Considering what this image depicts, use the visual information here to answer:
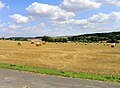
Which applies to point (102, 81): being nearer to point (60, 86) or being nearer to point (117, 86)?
point (117, 86)

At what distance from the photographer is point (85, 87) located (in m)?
13.3

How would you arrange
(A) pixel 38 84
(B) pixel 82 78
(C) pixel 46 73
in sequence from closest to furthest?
(A) pixel 38 84 < (B) pixel 82 78 < (C) pixel 46 73

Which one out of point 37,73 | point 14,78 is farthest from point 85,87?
point 37,73

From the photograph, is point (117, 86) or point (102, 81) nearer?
point (117, 86)

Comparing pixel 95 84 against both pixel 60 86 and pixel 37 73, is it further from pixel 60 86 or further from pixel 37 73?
pixel 37 73

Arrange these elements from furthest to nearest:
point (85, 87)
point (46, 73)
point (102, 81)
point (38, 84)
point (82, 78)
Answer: point (46, 73)
point (82, 78)
point (102, 81)
point (38, 84)
point (85, 87)

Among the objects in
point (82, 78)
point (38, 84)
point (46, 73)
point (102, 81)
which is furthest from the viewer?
point (46, 73)

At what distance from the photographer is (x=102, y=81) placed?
1548 cm

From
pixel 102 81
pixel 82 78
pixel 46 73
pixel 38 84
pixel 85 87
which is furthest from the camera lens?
pixel 46 73

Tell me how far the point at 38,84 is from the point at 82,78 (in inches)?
123

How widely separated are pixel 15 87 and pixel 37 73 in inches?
202

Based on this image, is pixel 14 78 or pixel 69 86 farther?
pixel 14 78

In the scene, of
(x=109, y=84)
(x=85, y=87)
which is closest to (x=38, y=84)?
(x=85, y=87)

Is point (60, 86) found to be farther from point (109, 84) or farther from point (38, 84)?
point (109, 84)
